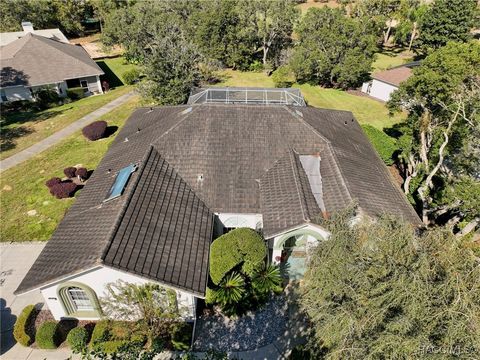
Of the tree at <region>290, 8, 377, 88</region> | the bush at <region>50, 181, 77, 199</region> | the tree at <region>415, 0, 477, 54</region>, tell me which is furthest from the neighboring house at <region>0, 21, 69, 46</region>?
the tree at <region>415, 0, 477, 54</region>

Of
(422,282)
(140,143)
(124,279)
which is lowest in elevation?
(124,279)

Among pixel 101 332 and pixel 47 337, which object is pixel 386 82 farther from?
pixel 47 337

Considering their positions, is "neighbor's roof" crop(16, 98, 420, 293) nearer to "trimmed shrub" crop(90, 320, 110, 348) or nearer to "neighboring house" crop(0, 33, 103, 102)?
"trimmed shrub" crop(90, 320, 110, 348)

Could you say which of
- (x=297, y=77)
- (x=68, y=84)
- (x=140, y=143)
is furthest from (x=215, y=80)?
(x=140, y=143)

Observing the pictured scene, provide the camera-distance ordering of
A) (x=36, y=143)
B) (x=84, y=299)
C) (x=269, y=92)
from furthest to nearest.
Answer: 1. (x=36, y=143)
2. (x=269, y=92)
3. (x=84, y=299)

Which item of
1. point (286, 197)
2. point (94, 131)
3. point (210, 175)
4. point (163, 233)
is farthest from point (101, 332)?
point (94, 131)

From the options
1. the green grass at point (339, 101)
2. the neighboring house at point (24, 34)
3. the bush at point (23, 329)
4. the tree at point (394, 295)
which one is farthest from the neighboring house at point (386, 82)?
the neighboring house at point (24, 34)

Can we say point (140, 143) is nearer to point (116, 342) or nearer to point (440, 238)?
point (116, 342)

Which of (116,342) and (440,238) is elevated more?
(440,238)
